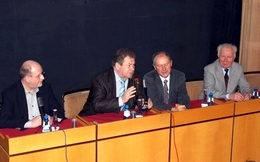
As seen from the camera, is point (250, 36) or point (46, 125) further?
point (250, 36)

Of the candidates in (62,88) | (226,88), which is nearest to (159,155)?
(226,88)

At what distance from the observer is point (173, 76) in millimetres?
4758

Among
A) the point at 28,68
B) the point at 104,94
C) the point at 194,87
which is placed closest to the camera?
the point at 28,68

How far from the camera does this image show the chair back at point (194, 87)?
5371mm

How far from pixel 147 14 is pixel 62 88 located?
150 centimetres

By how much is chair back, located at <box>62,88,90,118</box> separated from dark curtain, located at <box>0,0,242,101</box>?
1005 millimetres

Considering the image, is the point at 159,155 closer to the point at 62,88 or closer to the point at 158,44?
the point at 62,88

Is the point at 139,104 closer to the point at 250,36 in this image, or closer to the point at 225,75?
the point at 225,75

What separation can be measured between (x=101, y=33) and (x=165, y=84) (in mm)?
1418

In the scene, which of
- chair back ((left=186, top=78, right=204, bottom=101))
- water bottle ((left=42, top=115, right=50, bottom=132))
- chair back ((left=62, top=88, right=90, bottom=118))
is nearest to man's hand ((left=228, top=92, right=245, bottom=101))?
chair back ((left=186, top=78, right=204, bottom=101))

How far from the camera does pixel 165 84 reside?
15.6ft

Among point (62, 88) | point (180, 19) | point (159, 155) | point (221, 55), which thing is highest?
point (180, 19)

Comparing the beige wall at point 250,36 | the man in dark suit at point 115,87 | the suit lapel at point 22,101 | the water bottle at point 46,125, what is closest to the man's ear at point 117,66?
the man in dark suit at point 115,87

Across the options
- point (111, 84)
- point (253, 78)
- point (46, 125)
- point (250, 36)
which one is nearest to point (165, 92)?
point (111, 84)
